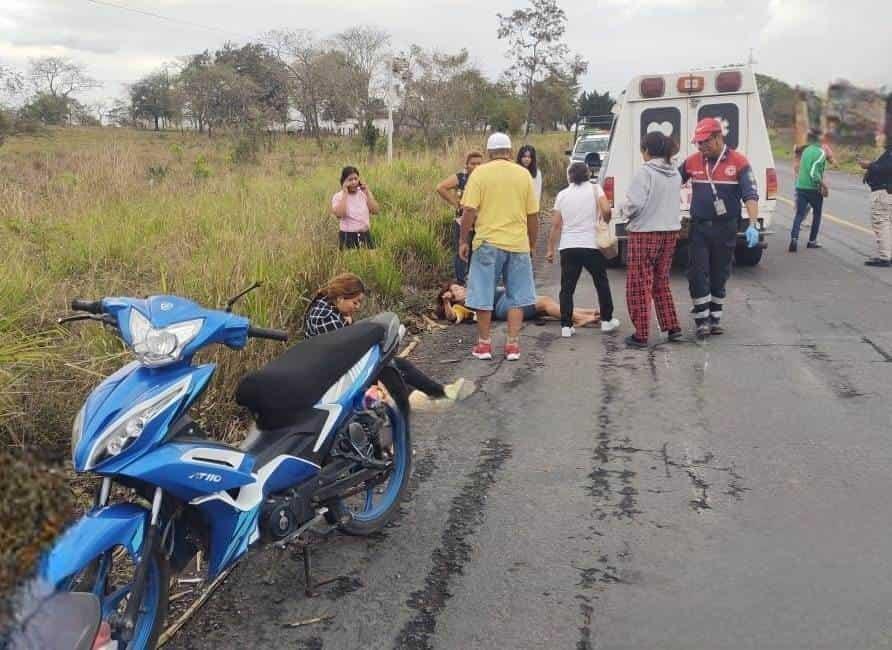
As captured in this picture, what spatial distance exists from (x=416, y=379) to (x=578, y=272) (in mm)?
3870

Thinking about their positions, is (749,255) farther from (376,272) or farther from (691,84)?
(376,272)

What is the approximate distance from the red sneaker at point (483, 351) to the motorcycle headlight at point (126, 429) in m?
4.65

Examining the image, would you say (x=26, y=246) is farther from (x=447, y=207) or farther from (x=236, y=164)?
(x=236, y=164)

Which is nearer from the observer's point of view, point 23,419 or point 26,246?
point 23,419

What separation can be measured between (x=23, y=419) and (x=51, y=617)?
12.8 ft

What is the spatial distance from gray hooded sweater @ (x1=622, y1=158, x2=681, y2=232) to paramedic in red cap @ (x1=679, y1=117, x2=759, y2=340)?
1.42 feet

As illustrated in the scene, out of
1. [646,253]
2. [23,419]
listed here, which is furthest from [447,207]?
[23,419]

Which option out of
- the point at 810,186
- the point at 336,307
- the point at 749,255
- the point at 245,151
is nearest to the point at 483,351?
the point at 336,307

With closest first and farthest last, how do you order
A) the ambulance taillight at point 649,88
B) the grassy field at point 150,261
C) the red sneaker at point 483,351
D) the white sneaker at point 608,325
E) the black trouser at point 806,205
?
the grassy field at point 150,261 < the red sneaker at point 483,351 < the white sneaker at point 608,325 < the ambulance taillight at point 649,88 < the black trouser at point 806,205

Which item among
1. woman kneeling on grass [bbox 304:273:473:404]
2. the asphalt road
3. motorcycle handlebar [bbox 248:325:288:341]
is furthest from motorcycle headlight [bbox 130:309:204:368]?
woman kneeling on grass [bbox 304:273:473:404]

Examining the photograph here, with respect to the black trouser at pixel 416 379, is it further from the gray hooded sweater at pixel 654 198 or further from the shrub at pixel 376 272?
the shrub at pixel 376 272

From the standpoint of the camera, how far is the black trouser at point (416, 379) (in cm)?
434

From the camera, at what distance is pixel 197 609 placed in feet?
11.0

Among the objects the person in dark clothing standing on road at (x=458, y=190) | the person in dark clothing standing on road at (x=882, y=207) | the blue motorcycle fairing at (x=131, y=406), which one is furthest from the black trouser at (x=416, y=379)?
the person in dark clothing standing on road at (x=882, y=207)
